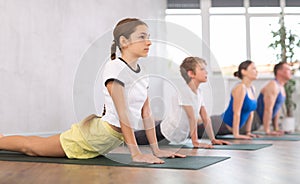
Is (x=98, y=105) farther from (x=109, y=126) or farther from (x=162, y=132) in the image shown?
(x=162, y=132)

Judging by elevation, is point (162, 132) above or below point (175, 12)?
below

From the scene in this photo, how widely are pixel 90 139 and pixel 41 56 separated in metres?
1.95

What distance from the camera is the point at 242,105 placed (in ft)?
11.8

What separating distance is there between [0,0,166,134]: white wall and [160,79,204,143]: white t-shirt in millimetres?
1473

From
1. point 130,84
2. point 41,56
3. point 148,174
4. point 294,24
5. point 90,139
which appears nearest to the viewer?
point 148,174

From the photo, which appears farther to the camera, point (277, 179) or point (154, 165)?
point (154, 165)

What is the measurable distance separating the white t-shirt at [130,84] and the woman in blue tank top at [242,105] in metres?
1.94

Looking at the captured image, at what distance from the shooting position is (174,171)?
1.39 metres

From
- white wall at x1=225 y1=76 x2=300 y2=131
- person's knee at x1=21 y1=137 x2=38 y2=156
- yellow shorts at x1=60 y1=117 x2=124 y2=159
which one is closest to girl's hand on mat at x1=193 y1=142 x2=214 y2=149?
yellow shorts at x1=60 y1=117 x2=124 y2=159

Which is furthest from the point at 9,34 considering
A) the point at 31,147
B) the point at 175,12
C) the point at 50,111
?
the point at 175,12

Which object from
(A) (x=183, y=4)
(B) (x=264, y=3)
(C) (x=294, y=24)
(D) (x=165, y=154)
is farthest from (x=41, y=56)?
(C) (x=294, y=24)

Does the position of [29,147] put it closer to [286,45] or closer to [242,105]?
[242,105]

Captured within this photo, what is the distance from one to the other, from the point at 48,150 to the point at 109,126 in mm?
373

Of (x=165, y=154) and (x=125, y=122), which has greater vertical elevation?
(x=125, y=122)
